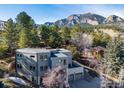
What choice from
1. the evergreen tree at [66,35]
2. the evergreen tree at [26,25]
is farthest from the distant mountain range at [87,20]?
the evergreen tree at [26,25]

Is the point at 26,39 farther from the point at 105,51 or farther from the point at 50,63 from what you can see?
the point at 105,51

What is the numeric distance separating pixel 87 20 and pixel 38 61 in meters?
1.55

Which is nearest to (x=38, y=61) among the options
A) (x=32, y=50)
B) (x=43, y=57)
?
(x=43, y=57)

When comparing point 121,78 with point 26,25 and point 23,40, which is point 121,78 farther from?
point 26,25

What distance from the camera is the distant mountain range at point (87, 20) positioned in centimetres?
856

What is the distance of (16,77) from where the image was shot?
8367 mm

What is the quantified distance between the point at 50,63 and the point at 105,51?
1356mm

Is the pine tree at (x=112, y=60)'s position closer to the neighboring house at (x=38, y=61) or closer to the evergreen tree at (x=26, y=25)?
the neighboring house at (x=38, y=61)

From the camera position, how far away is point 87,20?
8.69 metres

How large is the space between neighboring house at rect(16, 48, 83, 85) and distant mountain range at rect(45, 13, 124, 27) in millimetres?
680

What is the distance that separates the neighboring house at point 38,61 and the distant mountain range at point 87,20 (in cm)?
68

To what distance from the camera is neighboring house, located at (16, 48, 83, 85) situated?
8.42 m

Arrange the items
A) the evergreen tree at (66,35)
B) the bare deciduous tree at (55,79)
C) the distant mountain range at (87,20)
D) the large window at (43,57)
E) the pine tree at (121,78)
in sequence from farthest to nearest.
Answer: the evergreen tree at (66,35)
the distant mountain range at (87,20)
the large window at (43,57)
the pine tree at (121,78)
the bare deciduous tree at (55,79)

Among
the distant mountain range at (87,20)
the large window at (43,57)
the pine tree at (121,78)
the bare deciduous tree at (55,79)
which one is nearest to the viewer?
the bare deciduous tree at (55,79)
